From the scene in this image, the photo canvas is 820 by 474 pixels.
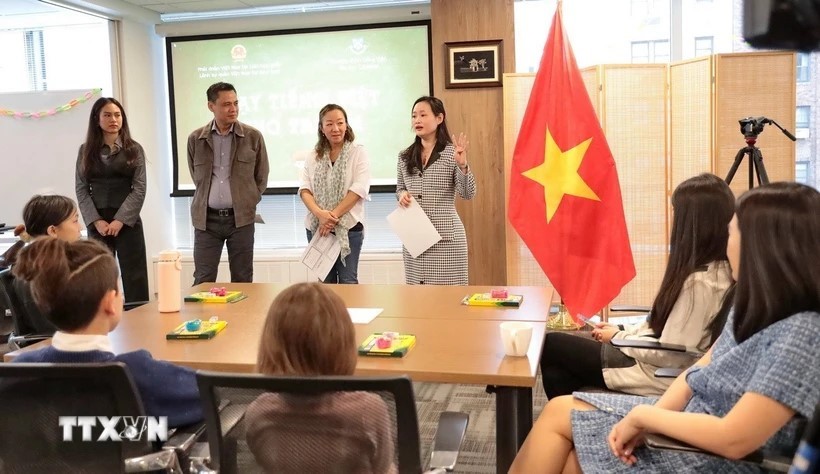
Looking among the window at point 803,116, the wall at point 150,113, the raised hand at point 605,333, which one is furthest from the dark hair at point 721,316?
the wall at point 150,113

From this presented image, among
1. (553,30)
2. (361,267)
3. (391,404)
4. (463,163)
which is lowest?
(361,267)

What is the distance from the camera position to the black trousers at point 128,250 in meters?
4.20

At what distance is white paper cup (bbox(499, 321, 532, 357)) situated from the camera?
1.96m

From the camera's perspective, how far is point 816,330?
1.48 m

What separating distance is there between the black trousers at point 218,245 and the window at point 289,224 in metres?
1.76

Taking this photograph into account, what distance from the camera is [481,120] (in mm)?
5133

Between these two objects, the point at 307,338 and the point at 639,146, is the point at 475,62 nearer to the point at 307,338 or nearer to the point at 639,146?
the point at 639,146

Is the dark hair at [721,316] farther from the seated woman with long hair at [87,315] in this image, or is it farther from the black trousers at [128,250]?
the black trousers at [128,250]

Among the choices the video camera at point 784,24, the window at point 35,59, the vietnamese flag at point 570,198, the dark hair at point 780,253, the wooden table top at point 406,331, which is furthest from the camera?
the window at point 35,59

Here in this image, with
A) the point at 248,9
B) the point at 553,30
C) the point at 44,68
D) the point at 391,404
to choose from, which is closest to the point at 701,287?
the point at 391,404

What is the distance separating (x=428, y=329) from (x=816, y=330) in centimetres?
113

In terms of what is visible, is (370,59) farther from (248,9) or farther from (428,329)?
(428,329)

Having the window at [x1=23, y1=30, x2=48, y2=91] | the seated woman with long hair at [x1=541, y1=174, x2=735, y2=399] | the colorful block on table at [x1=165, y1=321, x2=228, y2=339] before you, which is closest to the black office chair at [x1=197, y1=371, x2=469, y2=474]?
the colorful block on table at [x1=165, y1=321, x2=228, y2=339]

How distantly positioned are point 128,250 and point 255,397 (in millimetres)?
3196
